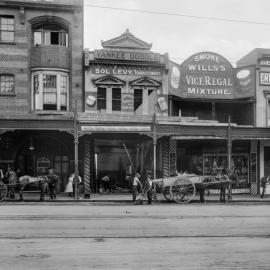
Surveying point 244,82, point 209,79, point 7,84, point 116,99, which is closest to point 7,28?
point 7,84

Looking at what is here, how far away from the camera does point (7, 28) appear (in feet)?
94.5

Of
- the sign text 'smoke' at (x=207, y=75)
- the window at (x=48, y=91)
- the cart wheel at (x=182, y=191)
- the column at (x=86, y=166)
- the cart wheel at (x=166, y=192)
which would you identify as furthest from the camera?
the sign text 'smoke' at (x=207, y=75)

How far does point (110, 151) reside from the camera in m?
29.9

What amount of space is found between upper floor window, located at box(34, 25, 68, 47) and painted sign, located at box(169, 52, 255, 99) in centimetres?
593

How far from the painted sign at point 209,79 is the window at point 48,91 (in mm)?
5899

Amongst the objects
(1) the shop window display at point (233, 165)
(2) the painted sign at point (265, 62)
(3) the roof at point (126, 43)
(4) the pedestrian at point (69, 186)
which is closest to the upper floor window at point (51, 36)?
(3) the roof at point (126, 43)

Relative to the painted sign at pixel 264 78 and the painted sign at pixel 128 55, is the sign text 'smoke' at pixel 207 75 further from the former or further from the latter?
the painted sign at pixel 128 55

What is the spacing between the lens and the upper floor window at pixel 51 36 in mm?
29188

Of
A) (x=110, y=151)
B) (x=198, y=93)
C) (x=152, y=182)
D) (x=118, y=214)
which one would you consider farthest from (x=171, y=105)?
(x=118, y=214)

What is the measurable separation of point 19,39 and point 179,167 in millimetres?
10857

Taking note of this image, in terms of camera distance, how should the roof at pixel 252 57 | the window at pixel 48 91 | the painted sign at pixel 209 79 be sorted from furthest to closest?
the roof at pixel 252 57, the painted sign at pixel 209 79, the window at pixel 48 91

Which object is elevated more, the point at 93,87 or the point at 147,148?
the point at 93,87

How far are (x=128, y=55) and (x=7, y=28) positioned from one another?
641 cm

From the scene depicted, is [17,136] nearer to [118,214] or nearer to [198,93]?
[198,93]
